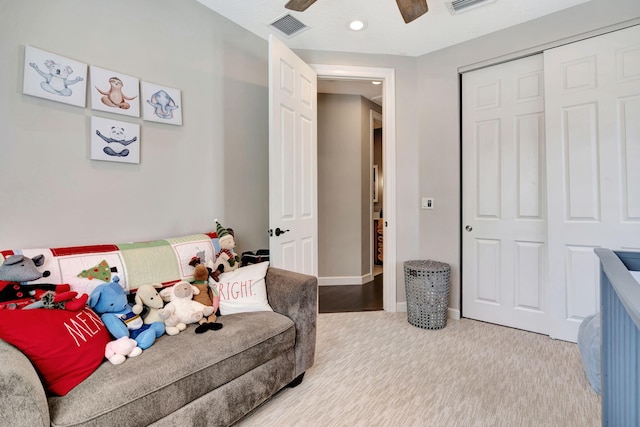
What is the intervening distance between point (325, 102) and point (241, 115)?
1877 mm

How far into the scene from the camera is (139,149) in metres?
1.99

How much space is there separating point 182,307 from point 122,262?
1.30 ft

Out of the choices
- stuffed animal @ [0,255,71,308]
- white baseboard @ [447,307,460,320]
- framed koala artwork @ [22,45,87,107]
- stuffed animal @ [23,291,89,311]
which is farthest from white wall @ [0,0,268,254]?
white baseboard @ [447,307,460,320]

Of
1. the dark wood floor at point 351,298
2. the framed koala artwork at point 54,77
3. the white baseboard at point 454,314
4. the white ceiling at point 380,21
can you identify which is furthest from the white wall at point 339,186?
the framed koala artwork at point 54,77

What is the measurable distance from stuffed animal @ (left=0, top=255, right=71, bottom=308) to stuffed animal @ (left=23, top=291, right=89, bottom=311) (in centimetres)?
6

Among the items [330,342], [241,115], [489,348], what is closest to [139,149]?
[241,115]

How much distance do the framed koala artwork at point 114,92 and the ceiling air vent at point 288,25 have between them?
1.22m

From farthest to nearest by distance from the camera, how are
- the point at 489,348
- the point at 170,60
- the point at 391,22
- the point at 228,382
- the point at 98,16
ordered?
the point at 391,22
the point at 489,348
the point at 170,60
the point at 98,16
the point at 228,382

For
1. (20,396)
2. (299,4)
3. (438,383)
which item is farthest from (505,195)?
(20,396)

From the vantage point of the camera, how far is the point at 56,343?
110 cm

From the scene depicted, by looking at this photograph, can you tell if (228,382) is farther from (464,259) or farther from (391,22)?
(391,22)

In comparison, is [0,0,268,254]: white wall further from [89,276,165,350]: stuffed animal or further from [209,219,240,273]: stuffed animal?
[89,276,165,350]: stuffed animal

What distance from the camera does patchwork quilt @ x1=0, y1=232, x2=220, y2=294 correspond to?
1.47 metres

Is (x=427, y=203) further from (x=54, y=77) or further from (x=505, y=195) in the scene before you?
(x=54, y=77)
